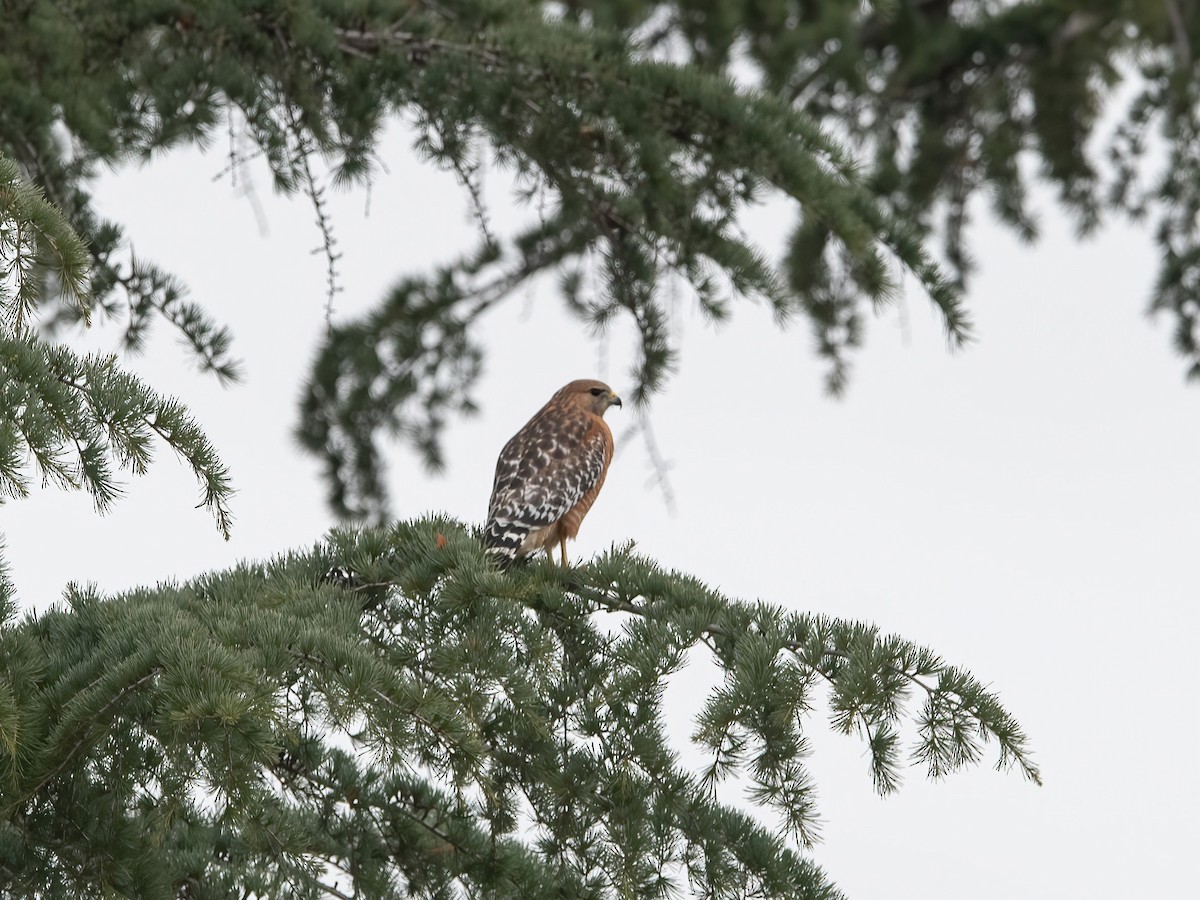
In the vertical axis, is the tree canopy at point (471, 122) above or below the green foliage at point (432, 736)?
above

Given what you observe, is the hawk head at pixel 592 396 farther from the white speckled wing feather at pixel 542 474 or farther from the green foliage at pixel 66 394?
the green foliage at pixel 66 394

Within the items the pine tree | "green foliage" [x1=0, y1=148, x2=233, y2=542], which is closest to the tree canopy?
the pine tree

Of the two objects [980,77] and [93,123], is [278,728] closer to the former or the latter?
[93,123]

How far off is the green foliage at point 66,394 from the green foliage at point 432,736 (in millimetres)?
323

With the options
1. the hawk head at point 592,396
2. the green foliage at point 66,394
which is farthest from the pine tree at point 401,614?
the hawk head at point 592,396

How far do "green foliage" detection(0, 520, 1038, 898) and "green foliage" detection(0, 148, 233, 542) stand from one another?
32 cm

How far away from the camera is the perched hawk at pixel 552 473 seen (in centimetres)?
525

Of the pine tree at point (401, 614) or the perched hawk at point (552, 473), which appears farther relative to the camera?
the perched hawk at point (552, 473)

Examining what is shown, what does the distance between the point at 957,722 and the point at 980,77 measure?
16.6ft

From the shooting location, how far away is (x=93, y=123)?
4281 millimetres

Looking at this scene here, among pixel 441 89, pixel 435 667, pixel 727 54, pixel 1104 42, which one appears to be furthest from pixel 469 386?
pixel 435 667

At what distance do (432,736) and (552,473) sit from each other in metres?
2.89

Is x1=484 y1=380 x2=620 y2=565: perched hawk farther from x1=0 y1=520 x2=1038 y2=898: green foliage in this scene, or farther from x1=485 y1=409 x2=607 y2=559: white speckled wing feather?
x1=0 y1=520 x2=1038 y2=898: green foliage

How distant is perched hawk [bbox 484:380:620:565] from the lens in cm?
525
